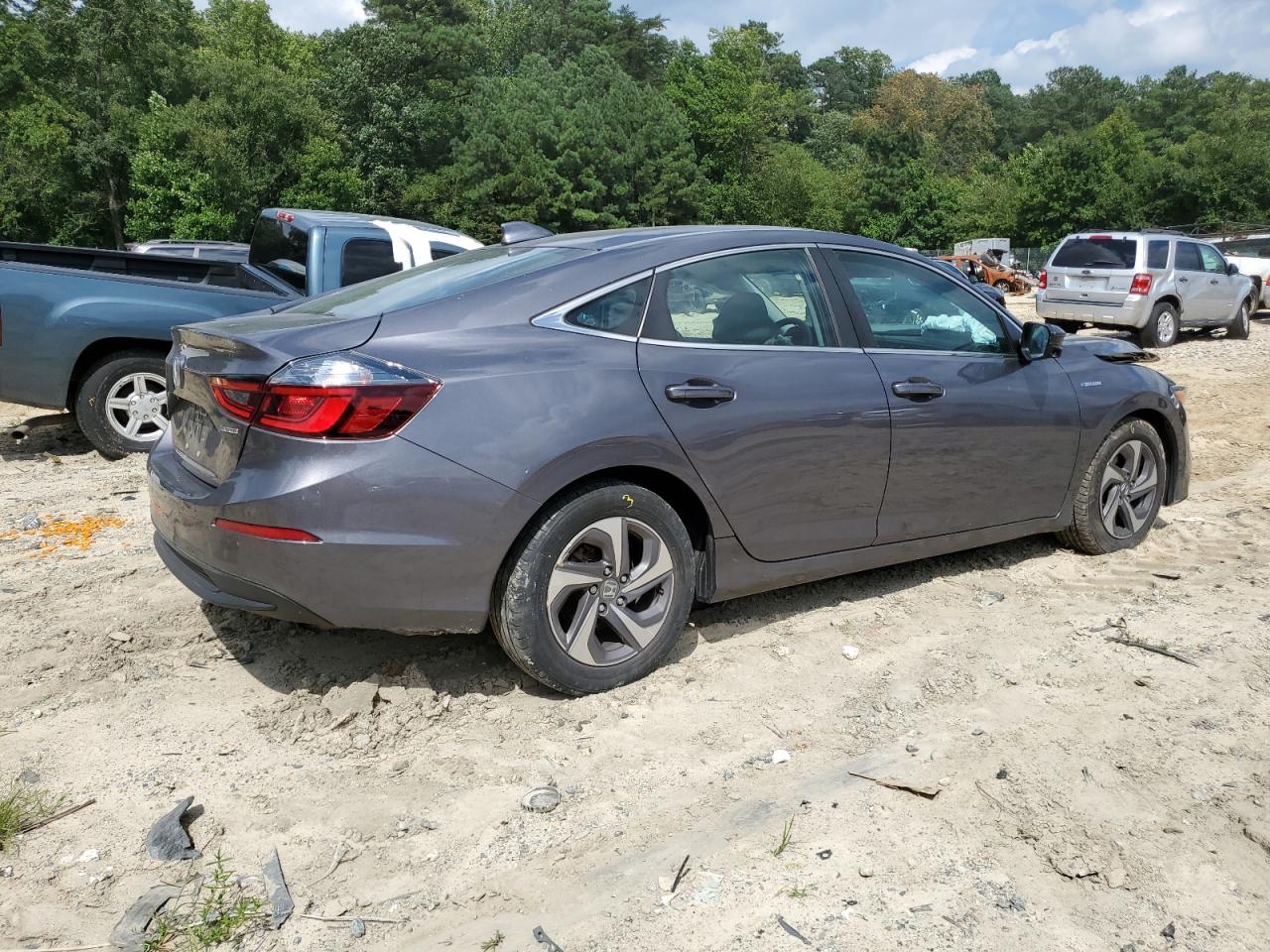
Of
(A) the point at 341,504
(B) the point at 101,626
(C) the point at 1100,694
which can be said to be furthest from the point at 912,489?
(B) the point at 101,626

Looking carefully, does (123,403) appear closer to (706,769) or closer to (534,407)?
(534,407)

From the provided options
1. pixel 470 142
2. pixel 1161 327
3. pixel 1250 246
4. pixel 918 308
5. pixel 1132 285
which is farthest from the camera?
pixel 470 142

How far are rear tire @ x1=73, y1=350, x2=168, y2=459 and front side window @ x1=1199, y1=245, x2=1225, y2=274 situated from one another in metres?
16.2

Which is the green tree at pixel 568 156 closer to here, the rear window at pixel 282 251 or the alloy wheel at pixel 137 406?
the rear window at pixel 282 251

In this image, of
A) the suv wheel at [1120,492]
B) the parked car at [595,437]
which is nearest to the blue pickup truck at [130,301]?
the parked car at [595,437]

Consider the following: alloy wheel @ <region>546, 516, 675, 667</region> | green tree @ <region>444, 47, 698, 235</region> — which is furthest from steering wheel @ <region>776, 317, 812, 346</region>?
green tree @ <region>444, 47, 698, 235</region>

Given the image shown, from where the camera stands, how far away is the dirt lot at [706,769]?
2.58 meters

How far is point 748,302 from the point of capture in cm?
405

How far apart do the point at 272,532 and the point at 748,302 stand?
76.3 inches

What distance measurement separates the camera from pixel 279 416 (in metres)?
3.20

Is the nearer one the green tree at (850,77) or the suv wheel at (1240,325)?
the suv wheel at (1240,325)

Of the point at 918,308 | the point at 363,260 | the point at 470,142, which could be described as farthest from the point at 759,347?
the point at 470,142

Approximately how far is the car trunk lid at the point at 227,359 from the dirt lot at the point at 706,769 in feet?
2.88

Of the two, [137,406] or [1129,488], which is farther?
[137,406]
